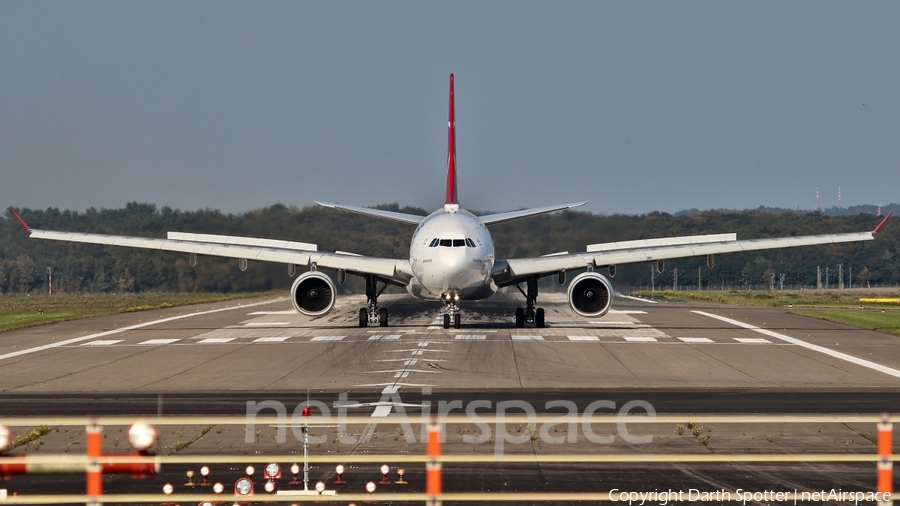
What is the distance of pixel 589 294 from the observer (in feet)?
126

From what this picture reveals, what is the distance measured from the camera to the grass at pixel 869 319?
40.4 metres

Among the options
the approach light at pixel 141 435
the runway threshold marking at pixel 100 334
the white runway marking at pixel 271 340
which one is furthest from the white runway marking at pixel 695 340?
the approach light at pixel 141 435

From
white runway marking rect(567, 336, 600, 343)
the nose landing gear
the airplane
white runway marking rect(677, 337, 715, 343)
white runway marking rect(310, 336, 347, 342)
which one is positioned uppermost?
the airplane

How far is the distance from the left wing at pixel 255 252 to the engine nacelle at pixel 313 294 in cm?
208

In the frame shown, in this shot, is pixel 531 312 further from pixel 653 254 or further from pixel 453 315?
pixel 653 254

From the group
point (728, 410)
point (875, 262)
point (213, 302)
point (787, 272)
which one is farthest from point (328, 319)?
point (875, 262)

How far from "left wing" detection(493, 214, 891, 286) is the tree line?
1614 centimetres

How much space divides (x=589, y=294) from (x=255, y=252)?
1308cm

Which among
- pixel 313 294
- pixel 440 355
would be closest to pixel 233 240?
pixel 313 294

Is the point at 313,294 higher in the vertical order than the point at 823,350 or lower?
higher

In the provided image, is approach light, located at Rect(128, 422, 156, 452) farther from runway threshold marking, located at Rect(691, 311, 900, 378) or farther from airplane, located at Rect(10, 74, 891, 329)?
airplane, located at Rect(10, 74, 891, 329)

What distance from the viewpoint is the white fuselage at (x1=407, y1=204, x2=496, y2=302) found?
35.9 meters

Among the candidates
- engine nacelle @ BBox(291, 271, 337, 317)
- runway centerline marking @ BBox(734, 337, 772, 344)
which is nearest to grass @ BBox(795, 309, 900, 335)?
runway centerline marking @ BBox(734, 337, 772, 344)

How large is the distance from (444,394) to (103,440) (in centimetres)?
711
